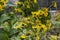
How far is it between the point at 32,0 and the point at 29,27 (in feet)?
1.57

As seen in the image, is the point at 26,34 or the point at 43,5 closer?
the point at 26,34

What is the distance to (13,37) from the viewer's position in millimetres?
2803

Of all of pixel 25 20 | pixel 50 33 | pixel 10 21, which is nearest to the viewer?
pixel 10 21

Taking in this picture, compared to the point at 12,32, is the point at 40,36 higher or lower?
lower

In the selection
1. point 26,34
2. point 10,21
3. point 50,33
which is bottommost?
point 50,33

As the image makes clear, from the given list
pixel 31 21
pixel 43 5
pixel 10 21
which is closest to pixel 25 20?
pixel 31 21

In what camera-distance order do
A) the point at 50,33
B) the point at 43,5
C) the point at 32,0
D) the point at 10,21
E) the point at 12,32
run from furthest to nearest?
the point at 43,5, the point at 50,33, the point at 32,0, the point at 10,21, the point at 12,32

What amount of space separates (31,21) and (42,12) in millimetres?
240

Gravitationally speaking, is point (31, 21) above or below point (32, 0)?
below

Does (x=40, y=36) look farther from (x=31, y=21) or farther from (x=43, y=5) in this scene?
(x=43, y=5)

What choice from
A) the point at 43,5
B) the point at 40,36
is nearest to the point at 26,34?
the point at 40,36

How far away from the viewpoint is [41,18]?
10.4 ft

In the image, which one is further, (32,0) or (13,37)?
(32,0)

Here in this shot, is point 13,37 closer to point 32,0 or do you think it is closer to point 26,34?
point 26,34
